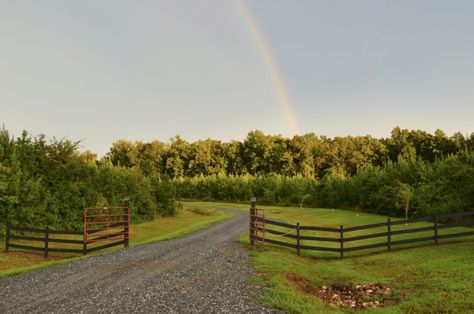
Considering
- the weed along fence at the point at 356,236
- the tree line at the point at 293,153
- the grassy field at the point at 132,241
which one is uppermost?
the tree line at the point at 293,153

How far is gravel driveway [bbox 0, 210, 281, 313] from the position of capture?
10.8 meters

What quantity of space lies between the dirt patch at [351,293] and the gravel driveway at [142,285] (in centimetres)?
212

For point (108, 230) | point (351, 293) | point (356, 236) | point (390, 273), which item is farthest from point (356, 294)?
point (108, 230)

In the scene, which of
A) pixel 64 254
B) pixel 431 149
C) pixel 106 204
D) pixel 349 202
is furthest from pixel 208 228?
pixel 431 149

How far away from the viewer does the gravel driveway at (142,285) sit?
35.3ft

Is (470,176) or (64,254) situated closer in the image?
(64,254)

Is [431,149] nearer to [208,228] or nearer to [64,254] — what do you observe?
[208,228]

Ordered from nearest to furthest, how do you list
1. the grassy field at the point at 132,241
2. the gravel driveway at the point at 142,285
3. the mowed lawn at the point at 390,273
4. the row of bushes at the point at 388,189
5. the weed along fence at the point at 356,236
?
the gravel driveway at the point at 142,285 < the mowed lawn at the point at 390,273 < the grassy field at the point at 132,241 < the weed along fence at the point at 356,236 < the row of bushes at the point at 388,189

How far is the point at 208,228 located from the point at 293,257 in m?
12.7

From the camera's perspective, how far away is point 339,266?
16953 millimetres

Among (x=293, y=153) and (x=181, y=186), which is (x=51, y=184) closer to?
(x=181, y=186)

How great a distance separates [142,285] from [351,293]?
7.18 m

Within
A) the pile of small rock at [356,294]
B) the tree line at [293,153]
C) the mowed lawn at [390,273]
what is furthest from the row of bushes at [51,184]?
the tree line at [293,153]

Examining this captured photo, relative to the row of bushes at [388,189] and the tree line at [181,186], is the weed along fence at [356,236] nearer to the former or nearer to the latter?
the row of bushes at [388,189]
